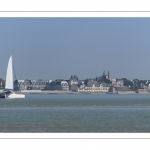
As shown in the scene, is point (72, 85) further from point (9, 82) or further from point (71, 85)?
point (9, 82)

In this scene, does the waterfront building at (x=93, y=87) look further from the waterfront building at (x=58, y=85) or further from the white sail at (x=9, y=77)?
the white sail at (x=9, y=77)

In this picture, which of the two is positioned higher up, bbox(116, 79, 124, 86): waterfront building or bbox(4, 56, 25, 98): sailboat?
bbox(116, 79, 124, 86): waterfront building

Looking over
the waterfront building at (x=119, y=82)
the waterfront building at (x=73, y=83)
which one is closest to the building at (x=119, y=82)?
the waterfront building at (x=119, y=82)

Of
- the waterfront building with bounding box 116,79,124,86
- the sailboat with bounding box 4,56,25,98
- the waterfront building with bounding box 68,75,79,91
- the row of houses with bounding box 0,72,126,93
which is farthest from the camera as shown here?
the waterfront building with bounding box 68,75,79,91

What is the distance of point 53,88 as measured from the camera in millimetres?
136625

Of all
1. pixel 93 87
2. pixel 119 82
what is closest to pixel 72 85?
pixel 93 87

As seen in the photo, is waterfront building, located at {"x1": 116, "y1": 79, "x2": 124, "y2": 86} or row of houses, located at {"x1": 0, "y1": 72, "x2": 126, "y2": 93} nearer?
waterfront building, located at {"x1": 116, "y1": 79, "x2": 124, "y2": 86}

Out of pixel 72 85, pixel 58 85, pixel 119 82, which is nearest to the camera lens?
pixel 119 82

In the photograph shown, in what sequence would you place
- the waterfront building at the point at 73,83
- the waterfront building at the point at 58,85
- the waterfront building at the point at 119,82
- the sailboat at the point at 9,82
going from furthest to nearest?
the waterfront building at the point at 58,85
the waterfront building at the point at 73,83
the waterfront building at the point at 119,82
the sailboat at the point at 9,82

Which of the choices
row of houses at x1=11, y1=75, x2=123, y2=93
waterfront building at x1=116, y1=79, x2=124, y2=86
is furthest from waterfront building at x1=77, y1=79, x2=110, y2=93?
waterfront building at x1=116, y1=79, x2=124, y2=86

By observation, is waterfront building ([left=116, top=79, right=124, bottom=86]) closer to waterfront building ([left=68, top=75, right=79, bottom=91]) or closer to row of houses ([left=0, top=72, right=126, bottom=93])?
row of houses ([left=0, top=72, right=126, bottom=93])
